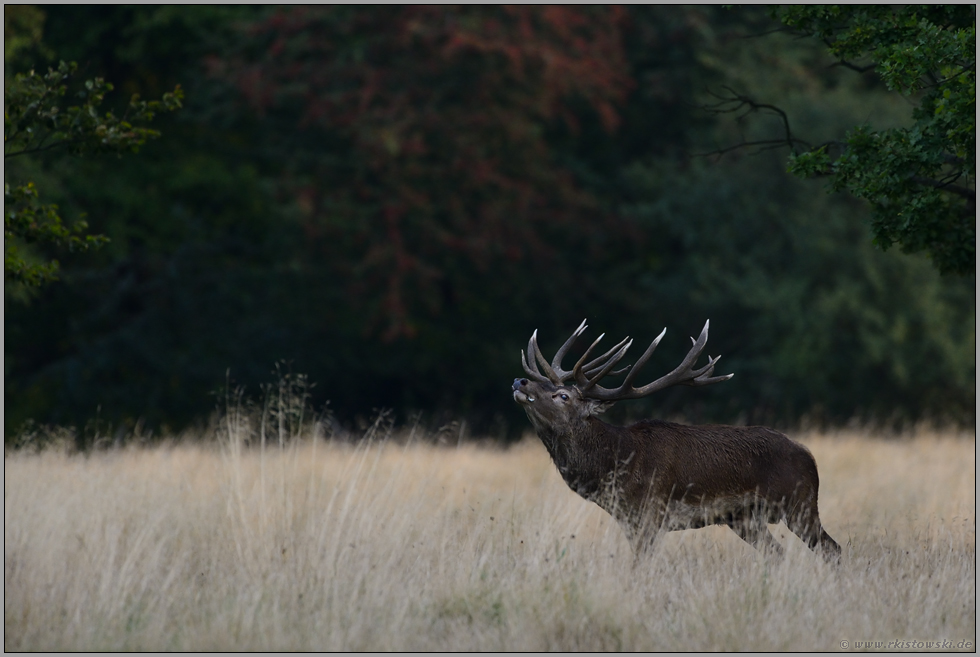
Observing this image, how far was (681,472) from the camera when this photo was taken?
23.5 feet

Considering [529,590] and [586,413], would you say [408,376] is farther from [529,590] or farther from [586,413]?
[529,590]

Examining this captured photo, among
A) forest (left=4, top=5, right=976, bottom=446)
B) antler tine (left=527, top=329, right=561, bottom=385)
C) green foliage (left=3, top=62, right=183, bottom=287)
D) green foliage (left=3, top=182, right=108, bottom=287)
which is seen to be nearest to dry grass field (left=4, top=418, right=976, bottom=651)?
antler tine (left=527, top=329, right=561, bottom=385)

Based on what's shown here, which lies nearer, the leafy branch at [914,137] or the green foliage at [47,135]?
the leafy branch at [914,137]

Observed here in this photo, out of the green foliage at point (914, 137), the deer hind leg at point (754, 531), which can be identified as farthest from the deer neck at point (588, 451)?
the green foliage at point (914, 137)

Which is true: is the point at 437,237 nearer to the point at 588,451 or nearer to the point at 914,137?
the point at 588,451

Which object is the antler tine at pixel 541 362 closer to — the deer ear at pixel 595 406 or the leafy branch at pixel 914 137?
the deer ear at pixel 595 406

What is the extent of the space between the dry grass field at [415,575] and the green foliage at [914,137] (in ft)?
6.71

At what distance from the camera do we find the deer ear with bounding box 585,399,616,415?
738 cm

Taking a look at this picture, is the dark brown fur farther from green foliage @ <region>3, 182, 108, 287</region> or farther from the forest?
the forest

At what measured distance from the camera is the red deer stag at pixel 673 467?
23.2 feet

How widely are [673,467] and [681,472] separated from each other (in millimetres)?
59

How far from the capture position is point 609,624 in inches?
215

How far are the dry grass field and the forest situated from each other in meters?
10.7

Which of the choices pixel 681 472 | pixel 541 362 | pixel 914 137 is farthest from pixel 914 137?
pixel 541 362
